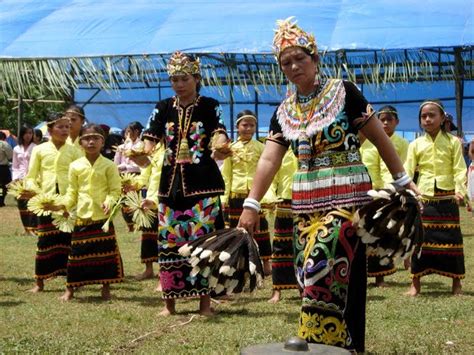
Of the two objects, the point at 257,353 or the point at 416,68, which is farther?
the point at 416,68

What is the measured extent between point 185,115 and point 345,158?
2465 millimetres

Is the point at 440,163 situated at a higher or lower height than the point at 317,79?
lower

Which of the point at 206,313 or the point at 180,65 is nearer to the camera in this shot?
the point at 180,65

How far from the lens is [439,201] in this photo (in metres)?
8.11

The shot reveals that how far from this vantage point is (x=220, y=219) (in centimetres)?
691

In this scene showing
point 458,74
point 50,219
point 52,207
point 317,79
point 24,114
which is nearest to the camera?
point 317,79

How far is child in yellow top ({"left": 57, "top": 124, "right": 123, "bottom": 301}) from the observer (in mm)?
7918

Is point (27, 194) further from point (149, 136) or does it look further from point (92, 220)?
point (149, 136)

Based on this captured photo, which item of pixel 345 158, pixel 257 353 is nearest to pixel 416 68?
pixel 345 158

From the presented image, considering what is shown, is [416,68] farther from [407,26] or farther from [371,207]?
[371,207]

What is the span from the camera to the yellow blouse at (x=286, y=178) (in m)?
8.51

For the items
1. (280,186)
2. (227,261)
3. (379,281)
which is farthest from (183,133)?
(379,281)

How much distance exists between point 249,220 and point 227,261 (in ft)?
1.31

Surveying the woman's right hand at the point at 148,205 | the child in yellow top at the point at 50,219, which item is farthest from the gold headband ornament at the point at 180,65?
the child in yellow top at the point at 50,219
